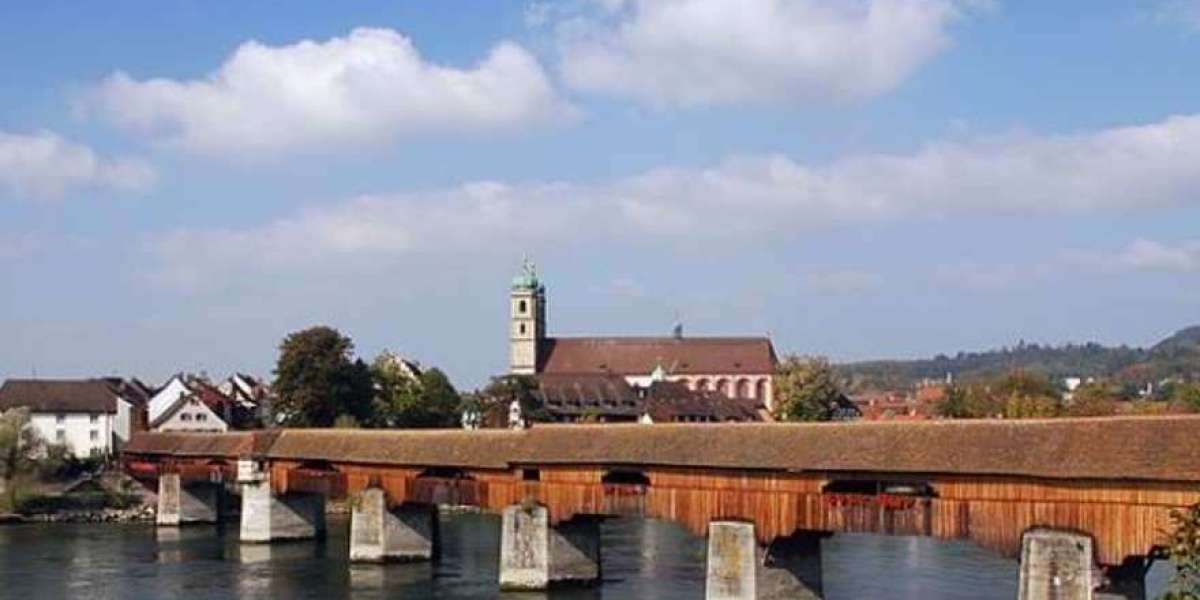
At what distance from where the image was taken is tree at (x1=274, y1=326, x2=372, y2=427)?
80000 mm

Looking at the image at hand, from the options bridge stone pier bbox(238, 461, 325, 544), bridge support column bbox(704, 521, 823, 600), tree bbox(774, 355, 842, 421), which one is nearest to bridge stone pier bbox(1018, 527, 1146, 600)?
bridge support column bbox(704, 521, 823, 600)

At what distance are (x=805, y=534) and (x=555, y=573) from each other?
8.65 meters

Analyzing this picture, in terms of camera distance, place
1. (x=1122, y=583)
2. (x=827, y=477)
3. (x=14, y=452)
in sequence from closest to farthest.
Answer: (x=1122, y=583)
(x=827, y=477)
(x=14, y=452)

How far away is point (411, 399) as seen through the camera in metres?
92.9

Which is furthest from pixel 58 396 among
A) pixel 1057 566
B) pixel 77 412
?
pixel 1057 566

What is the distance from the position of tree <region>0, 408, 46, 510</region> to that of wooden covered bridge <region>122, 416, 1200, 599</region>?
22446 mm

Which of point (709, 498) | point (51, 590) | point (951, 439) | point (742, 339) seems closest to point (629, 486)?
point (709, 498)

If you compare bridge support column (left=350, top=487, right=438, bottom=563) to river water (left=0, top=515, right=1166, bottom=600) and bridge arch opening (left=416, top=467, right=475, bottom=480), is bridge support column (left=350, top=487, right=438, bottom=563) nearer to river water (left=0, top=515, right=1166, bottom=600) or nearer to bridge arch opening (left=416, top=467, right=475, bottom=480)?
river water (left=0, top=515, right=1166, bottom=600)

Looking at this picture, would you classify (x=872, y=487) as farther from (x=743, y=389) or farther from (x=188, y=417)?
(x=743, y=389)

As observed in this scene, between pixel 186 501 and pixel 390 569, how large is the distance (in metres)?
22.0

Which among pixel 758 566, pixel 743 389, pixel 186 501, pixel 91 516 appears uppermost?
pixel 743 389

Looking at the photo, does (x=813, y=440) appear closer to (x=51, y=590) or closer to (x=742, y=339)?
(x=51, y=590)

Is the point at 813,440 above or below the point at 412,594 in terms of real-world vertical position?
above

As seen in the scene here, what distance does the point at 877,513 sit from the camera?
34562 millimetres
